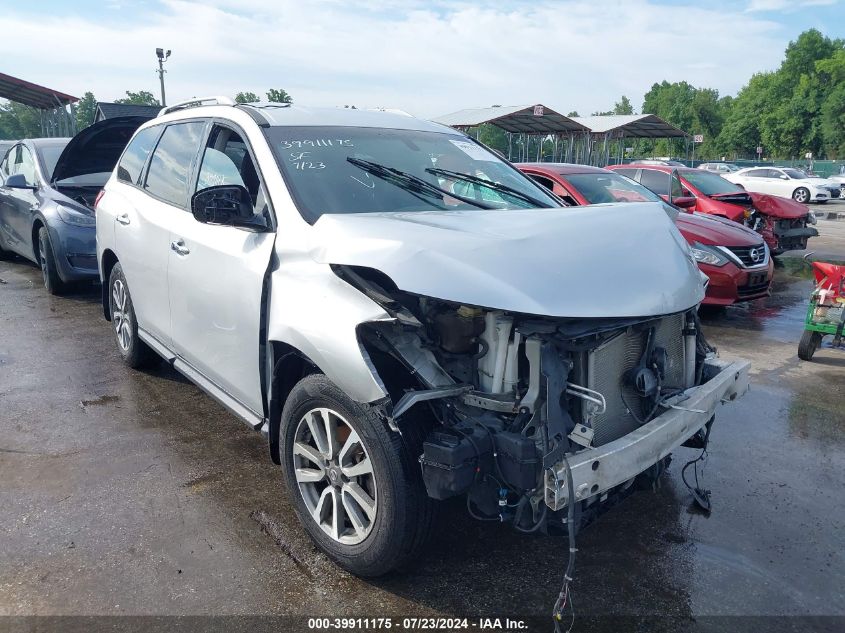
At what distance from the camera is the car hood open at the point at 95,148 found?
25.6ft

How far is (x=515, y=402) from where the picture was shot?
2.58 meters

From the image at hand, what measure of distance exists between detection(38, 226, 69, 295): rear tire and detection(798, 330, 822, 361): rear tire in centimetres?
779

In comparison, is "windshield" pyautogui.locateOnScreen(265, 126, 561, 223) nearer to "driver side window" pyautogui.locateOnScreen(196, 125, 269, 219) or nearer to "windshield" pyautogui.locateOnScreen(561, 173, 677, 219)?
"driver side window" pyautogui.locateOnScreen(196, 125, 269, 219)

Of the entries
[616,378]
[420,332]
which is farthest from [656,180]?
[420,332]

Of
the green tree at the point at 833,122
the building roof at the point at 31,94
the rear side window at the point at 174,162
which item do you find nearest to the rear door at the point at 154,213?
the rear side window at the point at 174,162

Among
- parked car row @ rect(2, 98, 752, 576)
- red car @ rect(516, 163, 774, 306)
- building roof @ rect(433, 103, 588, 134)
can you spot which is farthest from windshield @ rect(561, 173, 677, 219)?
building roof @ rect(433, 103, 588, 134)

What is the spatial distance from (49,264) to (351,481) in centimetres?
670

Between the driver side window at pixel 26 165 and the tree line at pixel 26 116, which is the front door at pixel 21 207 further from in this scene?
the tree line at pixel 26 116

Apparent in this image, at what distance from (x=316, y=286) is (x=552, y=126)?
3325 cm

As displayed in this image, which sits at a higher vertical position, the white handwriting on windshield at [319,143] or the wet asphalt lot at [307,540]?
the white handwriting on windshield at [319,143]

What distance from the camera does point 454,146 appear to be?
14.2 ft

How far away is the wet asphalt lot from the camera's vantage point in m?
2.82

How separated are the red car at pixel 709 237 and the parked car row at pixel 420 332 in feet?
14.2

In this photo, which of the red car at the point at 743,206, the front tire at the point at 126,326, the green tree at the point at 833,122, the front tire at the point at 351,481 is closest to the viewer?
the front tire at the point at 351,481
